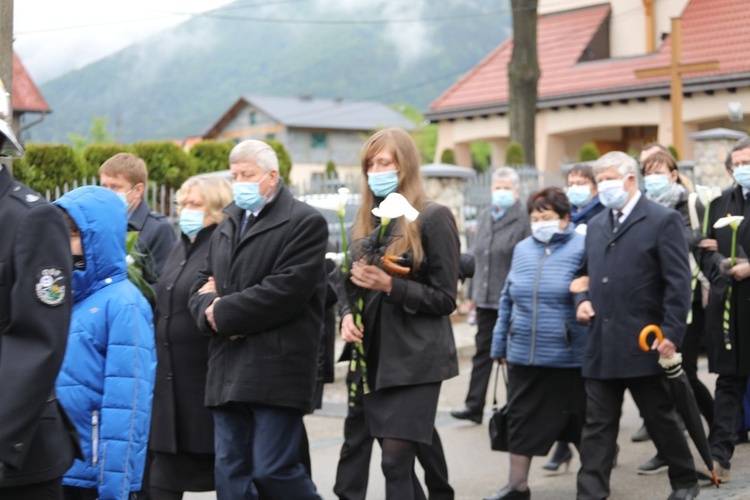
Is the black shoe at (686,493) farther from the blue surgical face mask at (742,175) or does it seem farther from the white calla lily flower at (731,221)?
the blue surgical face mask at (742,175)

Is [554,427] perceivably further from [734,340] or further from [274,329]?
[274,329]

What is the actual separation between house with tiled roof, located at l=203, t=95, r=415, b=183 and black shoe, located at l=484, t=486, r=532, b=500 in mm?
72628

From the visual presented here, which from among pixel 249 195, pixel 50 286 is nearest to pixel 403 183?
pixel 249 195

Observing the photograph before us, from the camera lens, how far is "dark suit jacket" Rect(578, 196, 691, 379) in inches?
260

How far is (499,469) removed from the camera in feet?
27.2

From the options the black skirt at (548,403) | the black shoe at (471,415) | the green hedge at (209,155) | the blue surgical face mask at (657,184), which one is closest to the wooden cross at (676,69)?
the green hedge at (209,155)

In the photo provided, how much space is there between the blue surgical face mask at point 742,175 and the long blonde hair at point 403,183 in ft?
9.01

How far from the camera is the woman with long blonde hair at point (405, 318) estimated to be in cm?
588

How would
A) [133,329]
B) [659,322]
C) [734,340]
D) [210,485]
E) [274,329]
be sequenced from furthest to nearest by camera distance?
[734,340] → [659,322] → [210,485] → [274,329] → [133,329]

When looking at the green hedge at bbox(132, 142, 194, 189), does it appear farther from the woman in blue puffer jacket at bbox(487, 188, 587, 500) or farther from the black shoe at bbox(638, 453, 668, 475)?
the black shoe at bbox(638, 453, 668, 475)

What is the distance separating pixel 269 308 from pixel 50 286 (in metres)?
2.15

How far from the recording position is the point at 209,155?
1502cm

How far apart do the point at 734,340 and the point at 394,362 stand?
2.99m

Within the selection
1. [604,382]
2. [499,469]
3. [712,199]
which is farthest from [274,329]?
[712,199]
